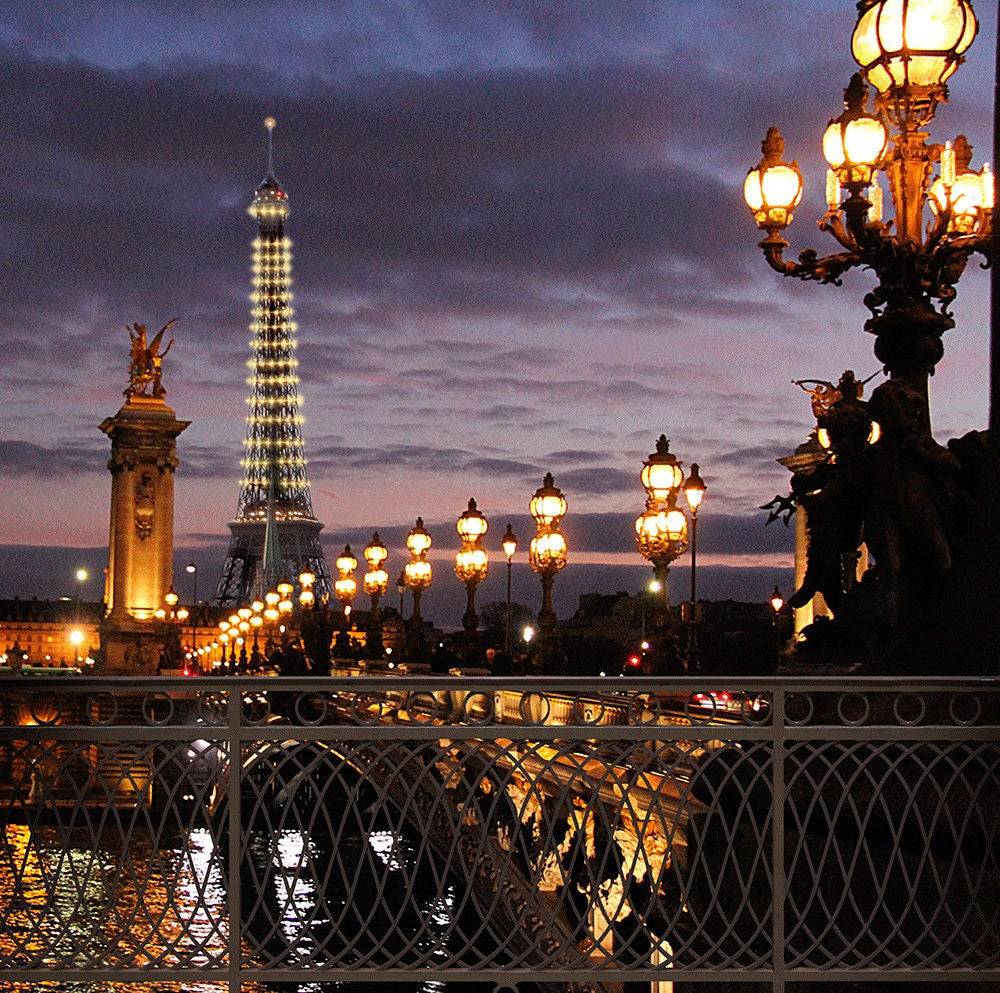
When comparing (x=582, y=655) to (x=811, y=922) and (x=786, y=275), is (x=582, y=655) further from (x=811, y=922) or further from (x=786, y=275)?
(x=811, y=922)

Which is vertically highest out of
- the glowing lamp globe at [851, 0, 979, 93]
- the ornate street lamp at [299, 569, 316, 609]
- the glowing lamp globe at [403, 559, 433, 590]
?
the ornate street lamp at [299, 569, 316, 609]

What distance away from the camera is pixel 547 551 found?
30000 millimetres

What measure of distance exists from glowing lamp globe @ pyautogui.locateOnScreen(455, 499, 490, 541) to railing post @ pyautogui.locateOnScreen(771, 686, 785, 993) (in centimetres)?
2906

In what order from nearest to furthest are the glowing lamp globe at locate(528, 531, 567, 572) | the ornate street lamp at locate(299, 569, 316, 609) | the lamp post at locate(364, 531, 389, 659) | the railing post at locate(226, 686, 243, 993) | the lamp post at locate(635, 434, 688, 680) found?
the railing post at locate(226, 686, 243, 993) < the lamp post at locate(635, 434, 688, 680) < the glowing lamp globe at locate(528, 531, 567, 572) < the lamp post at locate(364, 531, 389, 659) < the ornate street lamp at locate(299, 569, 316, 609)

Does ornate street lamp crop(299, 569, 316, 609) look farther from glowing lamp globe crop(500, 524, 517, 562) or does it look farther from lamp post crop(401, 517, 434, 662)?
glowing lamp globe crop(500, 524, 517, 562)

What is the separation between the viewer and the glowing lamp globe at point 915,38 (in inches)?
518

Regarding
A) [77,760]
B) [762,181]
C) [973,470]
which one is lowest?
[77,760]

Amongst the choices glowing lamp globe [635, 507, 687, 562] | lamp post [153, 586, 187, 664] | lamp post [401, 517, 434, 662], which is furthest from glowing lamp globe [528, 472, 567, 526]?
lamp post [153, 586, 187, 664]

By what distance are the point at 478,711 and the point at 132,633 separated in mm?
67189

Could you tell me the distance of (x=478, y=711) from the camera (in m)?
30.6

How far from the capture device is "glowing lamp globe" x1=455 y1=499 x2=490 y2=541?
36.7m

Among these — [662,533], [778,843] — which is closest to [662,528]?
[662,533]

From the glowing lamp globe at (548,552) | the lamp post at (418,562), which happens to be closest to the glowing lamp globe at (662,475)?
the glowing lamp globe at (548,552)

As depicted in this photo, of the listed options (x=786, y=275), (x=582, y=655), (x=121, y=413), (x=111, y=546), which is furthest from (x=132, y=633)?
(x=786, y=275)
